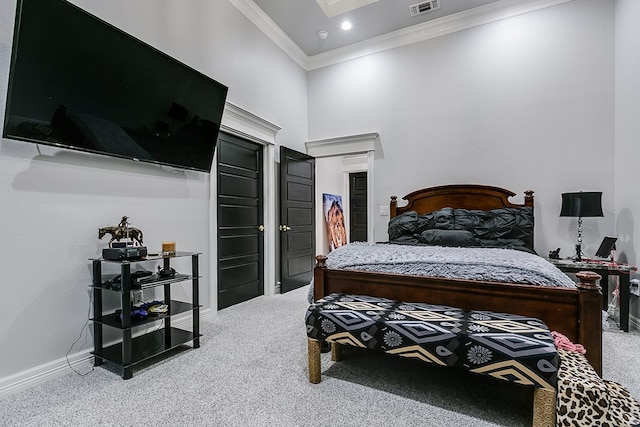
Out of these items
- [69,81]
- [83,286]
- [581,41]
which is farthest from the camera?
[581,41]

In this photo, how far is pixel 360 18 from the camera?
4.19 meters

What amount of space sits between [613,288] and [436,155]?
8.05 ft

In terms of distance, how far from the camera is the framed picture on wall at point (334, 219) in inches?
263

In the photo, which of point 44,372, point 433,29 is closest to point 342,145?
point 433,29

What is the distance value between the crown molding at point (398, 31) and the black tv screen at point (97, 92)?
1.77 metres

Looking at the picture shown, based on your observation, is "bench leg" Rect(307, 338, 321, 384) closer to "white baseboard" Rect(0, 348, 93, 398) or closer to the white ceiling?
"white baseboard" Rect(0, 348, 93, 398)

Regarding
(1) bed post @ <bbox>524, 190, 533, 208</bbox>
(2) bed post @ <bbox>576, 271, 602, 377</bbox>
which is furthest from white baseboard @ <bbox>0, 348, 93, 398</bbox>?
(1) bed post @ <bbox>524, 190, 533, 208</bbox>

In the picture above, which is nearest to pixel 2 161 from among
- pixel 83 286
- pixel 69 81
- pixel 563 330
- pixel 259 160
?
pixel 69 81

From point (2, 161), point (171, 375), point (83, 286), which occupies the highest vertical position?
point (2, 161)

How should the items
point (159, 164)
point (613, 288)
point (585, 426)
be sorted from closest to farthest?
point (585, 426), point (159, 164), point (613, 288)

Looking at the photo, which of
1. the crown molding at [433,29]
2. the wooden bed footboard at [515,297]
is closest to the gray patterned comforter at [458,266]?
the wooden bed footboard at [515,297]

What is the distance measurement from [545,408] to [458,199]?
298 centimetres

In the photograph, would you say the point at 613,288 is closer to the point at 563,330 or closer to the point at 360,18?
the point at 563,330

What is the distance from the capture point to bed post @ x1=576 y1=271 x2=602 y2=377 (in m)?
1.69
